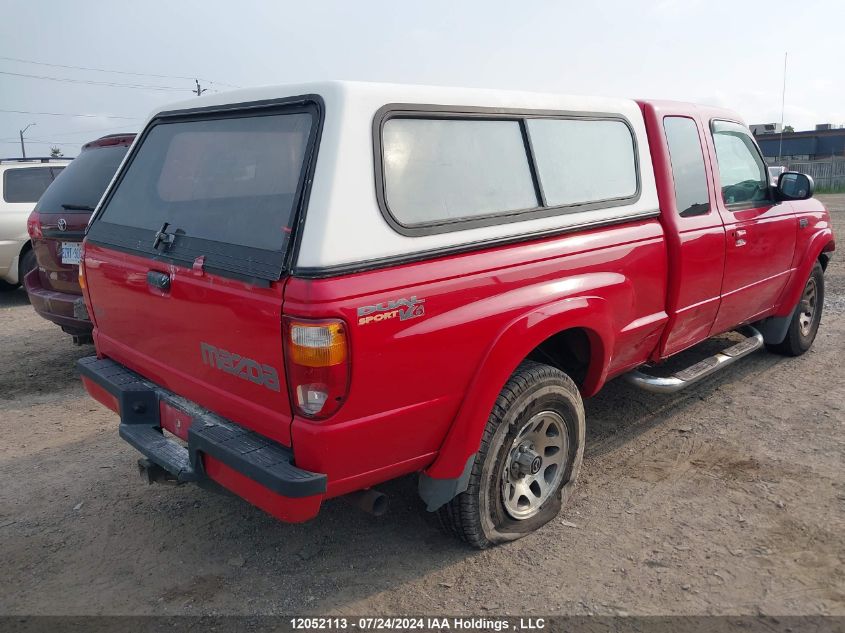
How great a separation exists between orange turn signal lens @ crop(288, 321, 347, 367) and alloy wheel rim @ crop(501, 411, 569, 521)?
1129 mm

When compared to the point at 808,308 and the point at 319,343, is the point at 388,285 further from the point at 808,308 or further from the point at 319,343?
the point at 808,308

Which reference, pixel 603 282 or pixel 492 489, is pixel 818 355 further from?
pixel 492 489

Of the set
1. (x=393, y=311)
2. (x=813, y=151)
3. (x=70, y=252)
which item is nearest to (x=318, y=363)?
(x=393, y=311)

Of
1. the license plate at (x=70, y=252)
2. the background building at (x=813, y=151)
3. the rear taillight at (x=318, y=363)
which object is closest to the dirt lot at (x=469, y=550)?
the rear taillight at (x=318, y=363)

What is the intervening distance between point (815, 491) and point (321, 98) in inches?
126

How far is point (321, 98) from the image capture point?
2.58 metres

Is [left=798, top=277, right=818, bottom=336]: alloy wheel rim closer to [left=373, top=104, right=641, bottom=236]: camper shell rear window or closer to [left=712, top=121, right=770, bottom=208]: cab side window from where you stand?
[left=712, top=121, right=770, bottom=208]: cab side window

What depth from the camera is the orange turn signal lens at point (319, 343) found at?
2328 millimetres

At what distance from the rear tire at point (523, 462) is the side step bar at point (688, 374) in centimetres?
82

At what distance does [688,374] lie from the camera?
4.29 metres

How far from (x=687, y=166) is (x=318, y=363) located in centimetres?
285

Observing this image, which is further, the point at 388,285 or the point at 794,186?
the point at 794,186

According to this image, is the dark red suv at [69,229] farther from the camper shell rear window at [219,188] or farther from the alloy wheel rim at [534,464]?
the alloy wheel rim at [534,464]

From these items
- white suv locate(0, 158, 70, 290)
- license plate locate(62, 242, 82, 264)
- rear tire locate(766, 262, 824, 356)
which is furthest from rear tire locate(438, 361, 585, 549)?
white suv locate(0, 158, 70, 290)
